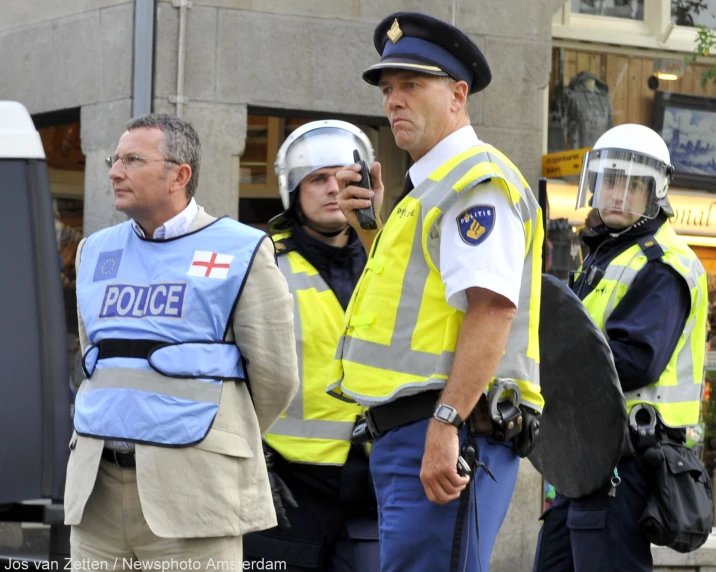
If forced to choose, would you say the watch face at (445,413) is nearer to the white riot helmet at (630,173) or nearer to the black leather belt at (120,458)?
the black leather belt at (120,458)

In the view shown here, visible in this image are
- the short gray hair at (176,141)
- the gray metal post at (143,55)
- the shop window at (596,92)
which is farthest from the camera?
the shop window at (596,92)

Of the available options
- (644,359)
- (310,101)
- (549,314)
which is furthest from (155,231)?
(310,101)

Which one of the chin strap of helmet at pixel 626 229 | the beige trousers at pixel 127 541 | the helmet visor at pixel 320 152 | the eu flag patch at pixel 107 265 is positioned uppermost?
the helmet visor at pixel 320 152

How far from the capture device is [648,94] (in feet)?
30.6

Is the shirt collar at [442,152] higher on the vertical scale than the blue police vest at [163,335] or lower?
higher

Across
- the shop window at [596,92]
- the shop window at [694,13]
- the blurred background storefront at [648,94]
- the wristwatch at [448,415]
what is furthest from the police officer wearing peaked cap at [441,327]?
the shop window at [694,13]

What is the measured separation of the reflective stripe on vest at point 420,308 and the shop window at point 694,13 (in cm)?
618

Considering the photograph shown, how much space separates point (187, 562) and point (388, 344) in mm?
817

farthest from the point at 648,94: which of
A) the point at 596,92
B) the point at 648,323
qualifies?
the point at 648,323

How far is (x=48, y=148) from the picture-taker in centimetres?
952

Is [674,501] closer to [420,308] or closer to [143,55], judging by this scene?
[420,308]

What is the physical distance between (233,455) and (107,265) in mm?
705

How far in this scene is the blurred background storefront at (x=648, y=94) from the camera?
9.16m

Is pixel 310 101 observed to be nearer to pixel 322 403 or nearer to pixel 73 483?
pixel 322 403
